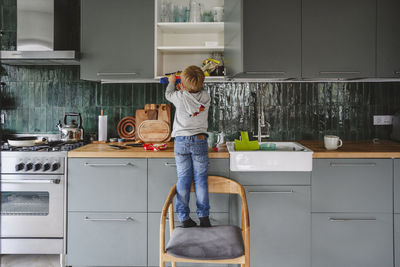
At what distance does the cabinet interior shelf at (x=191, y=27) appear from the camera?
8.53 ft

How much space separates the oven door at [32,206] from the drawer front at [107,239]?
0.13 m

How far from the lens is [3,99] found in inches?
113

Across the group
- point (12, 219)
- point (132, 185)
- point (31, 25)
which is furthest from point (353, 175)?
point (31, 25)

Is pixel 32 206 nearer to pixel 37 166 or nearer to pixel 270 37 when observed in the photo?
pixel 37 166

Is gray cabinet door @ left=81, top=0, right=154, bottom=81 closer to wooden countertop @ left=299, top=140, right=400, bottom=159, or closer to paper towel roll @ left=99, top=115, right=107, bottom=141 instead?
paper towel roll @ left=99, top=115, right=107, bottom=141

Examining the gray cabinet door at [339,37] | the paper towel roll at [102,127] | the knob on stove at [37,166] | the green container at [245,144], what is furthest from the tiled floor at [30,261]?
the gray cabinet door at [339,37]

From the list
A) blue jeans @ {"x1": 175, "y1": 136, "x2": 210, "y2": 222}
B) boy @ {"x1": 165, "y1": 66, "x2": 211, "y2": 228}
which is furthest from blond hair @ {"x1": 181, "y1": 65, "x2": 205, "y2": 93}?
blue jeans @ {"x1": 175, "y1": 136, "x2": 210, "y2": 222}

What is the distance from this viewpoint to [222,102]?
2867 mm

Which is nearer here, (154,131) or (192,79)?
(192,79)

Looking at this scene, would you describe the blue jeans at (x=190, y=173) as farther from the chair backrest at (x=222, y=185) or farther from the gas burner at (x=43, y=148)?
the gas burner at (x=43, y=148)

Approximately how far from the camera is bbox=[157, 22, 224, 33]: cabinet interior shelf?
8.53 ft

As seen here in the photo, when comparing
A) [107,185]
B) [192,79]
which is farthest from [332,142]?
[107,185]

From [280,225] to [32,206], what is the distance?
1.82 metres

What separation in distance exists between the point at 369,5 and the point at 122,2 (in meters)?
1.93
